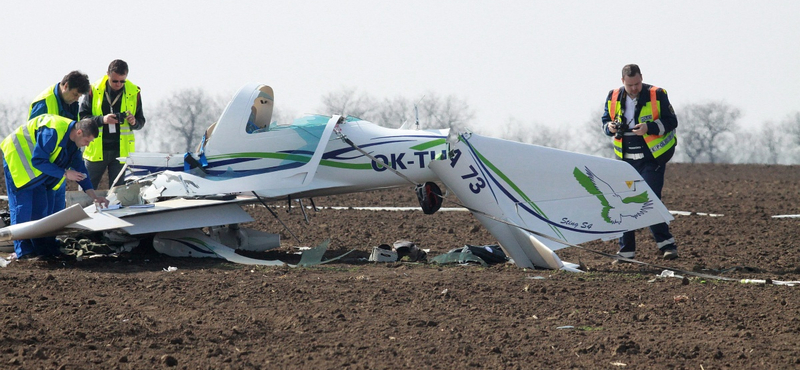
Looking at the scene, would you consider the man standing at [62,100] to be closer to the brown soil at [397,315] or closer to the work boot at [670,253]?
the brown soil at [397,315]

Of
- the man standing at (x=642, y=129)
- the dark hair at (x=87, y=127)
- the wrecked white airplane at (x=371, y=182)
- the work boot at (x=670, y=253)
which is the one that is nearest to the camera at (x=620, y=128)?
the man standing at (x=642, y=129)

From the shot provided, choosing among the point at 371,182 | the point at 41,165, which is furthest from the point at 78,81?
the point at 371,182

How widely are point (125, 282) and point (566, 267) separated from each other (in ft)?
13.7

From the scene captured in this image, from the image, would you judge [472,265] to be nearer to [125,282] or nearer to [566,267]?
[566,267]

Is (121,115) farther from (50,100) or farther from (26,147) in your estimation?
(26,147)

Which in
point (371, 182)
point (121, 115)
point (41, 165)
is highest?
point (121, 115)

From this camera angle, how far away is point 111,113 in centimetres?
1102

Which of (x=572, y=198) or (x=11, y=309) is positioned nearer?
(x=11, y=309)

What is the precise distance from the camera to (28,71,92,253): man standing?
372 inches

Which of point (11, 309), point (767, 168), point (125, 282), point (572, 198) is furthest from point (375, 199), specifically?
point (767, 168)

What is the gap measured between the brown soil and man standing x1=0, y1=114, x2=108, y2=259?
0.49 m

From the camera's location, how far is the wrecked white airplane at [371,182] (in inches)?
353

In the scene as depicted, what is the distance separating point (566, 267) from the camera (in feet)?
28.5

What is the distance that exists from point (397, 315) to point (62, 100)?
5410 mm
